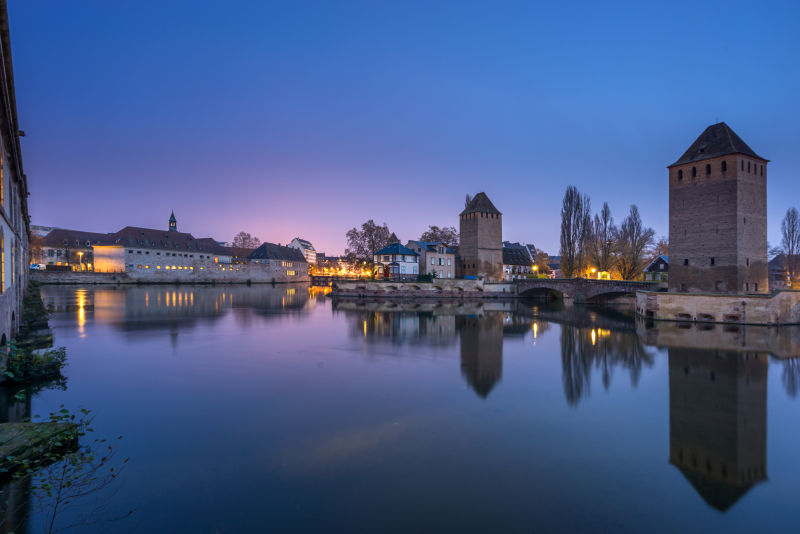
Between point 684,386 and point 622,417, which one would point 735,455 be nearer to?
point 622,417

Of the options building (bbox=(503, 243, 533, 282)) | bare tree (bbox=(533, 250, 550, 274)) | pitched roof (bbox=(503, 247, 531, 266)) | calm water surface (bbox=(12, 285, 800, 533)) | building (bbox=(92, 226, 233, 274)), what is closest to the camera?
calm water surface (bbox=(12, 285, 800, 533))

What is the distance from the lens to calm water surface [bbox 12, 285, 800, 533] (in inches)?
181

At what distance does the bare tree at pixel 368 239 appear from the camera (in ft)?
174

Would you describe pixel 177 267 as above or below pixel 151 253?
below

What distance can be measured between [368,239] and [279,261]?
26.4 m

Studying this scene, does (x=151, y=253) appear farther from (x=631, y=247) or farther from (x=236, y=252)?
(x=631, y=247)

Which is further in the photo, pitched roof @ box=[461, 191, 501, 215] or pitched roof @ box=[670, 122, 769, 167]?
pitched roof @ box=[461, 191, 501, 215]

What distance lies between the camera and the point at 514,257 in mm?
57000

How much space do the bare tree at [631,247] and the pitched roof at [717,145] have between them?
646 inches

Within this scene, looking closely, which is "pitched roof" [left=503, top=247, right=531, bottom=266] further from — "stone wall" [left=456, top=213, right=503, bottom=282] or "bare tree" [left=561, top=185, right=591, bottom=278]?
"bare tree" [left=561, top=185, right=591, bottom=278]

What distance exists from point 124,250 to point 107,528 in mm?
63444

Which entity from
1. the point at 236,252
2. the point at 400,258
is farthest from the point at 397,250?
the point at 236,252

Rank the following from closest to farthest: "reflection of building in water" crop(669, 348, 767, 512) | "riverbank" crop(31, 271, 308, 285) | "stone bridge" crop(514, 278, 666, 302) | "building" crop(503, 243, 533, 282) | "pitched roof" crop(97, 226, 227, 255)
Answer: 1. "reflection of building in water" crop(669, 348, 767, 512)
2. "stone bridge" crop(514, 278, 666, 302)
3. "riverbank" crop(31, 271, 308, 285)
4. "building" crop(503, 243, 533, 282)
5. "pitched roof" crop(97, 226, 227, 255)

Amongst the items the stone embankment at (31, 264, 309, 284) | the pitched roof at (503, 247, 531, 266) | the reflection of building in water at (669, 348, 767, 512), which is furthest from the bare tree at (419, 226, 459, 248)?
the reflection of building in water at (669, 348, 767, 512)
